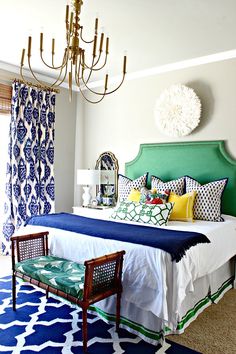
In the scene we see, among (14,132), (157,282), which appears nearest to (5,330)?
(157,282)

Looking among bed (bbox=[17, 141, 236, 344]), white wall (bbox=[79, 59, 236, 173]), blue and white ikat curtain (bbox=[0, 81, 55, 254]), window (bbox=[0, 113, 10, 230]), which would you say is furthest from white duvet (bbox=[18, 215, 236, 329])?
window (bbox=[0, 113, 10, 230])

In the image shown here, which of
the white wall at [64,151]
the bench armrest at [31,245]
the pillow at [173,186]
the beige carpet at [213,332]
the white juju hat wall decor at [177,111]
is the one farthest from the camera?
the white wall at [64,151]

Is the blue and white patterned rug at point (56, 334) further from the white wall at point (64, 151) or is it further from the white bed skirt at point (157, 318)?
the white wall at point (64, 151)

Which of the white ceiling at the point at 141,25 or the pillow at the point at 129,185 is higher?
the white ceiling at the point at 141,25

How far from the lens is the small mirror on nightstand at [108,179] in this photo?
482cm

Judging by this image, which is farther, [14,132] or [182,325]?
[14,132]

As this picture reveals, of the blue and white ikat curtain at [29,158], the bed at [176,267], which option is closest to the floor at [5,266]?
the blue and white ikat curtain at [29,158]

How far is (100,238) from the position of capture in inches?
105

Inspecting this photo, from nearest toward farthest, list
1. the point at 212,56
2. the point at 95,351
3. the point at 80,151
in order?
1. the point at 95,351
2. the point at 212,56
3. the point at 80,151

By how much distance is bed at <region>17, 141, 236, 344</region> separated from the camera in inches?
87.6

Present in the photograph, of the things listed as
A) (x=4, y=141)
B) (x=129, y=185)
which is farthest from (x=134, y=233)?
(x=4, y=141)

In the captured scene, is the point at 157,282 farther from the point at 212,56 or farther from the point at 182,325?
the point at 212,56

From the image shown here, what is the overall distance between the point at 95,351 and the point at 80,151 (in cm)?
370

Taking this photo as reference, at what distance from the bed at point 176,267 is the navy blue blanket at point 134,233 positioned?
0.05 m
